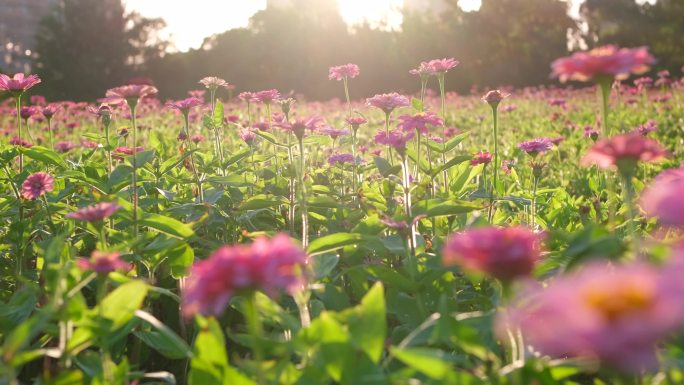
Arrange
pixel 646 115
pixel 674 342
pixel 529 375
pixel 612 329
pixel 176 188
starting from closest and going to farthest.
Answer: pixel 612 329 < pixel 529 375 < pixel 674 342 < pixel 176 188 < pixel 646 115

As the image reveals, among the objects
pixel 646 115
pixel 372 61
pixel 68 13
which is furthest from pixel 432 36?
pixel 646 115

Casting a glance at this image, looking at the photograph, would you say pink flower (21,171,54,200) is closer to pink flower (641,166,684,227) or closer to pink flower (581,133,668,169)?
pink flower (581,133,668,169)

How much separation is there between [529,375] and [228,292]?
380 mm

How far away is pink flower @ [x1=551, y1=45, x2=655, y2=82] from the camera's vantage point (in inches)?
31.3

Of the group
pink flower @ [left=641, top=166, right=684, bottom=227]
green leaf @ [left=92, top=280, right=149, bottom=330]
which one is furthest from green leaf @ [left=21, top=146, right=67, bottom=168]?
pink flower @ [left=641, top=166, right=684, bottom=227]

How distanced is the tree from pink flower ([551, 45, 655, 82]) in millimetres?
21758

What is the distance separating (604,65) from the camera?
0.81 m

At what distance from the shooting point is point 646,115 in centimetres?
670

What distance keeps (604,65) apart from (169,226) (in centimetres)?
94

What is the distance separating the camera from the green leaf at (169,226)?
4.46 feet

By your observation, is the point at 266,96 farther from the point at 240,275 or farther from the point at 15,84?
the point at 240,275

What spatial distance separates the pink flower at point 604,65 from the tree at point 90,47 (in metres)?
21.8

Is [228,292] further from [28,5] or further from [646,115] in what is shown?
[28,5]

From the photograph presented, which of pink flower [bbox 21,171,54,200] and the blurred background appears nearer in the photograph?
pink flower [bbox 21,171,54,200]
